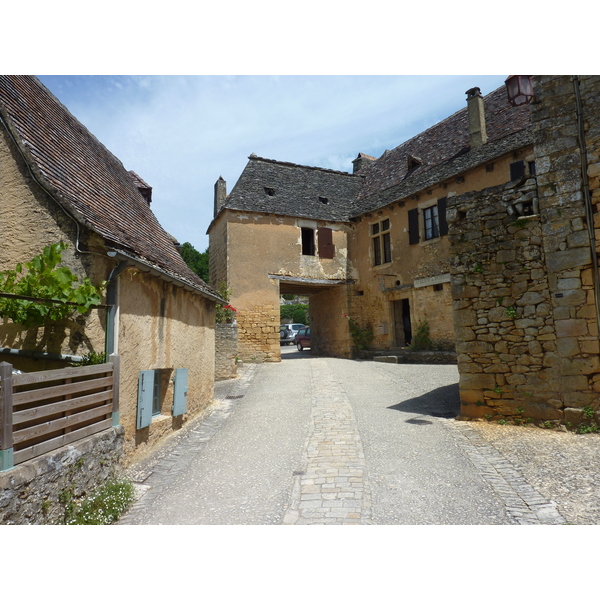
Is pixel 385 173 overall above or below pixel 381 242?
above

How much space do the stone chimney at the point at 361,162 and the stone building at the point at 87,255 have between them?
15820 millimetres

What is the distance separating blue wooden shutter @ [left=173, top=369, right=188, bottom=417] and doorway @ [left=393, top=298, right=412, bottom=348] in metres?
10.6

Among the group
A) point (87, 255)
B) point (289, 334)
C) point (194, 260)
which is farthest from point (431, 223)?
point (194, 260)

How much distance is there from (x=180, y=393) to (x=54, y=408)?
137 inches

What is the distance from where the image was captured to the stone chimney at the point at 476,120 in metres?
14.3

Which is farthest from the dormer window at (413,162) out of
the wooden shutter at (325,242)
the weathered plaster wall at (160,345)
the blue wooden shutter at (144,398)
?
the blue wooden shutter at (144,398)

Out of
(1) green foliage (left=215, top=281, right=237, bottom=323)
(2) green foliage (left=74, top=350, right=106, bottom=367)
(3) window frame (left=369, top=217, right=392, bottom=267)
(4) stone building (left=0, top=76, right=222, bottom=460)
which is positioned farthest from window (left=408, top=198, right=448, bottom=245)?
(2) green foliage (left=74, top=350, right=106, bottom=367)

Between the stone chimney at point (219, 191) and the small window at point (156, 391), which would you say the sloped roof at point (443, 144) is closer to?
the stone chimney at point (219, 191)

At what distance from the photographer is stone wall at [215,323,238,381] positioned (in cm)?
1241

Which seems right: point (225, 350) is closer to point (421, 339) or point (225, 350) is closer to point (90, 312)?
point (421, 339)

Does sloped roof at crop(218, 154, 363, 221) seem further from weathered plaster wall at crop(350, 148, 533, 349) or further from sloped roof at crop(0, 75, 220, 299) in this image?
sloped roof at crop(0, 75, 220, 299)

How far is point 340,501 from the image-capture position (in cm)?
404

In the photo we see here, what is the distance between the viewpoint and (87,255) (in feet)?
15.9

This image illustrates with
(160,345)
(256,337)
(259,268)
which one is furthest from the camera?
(259,268)
